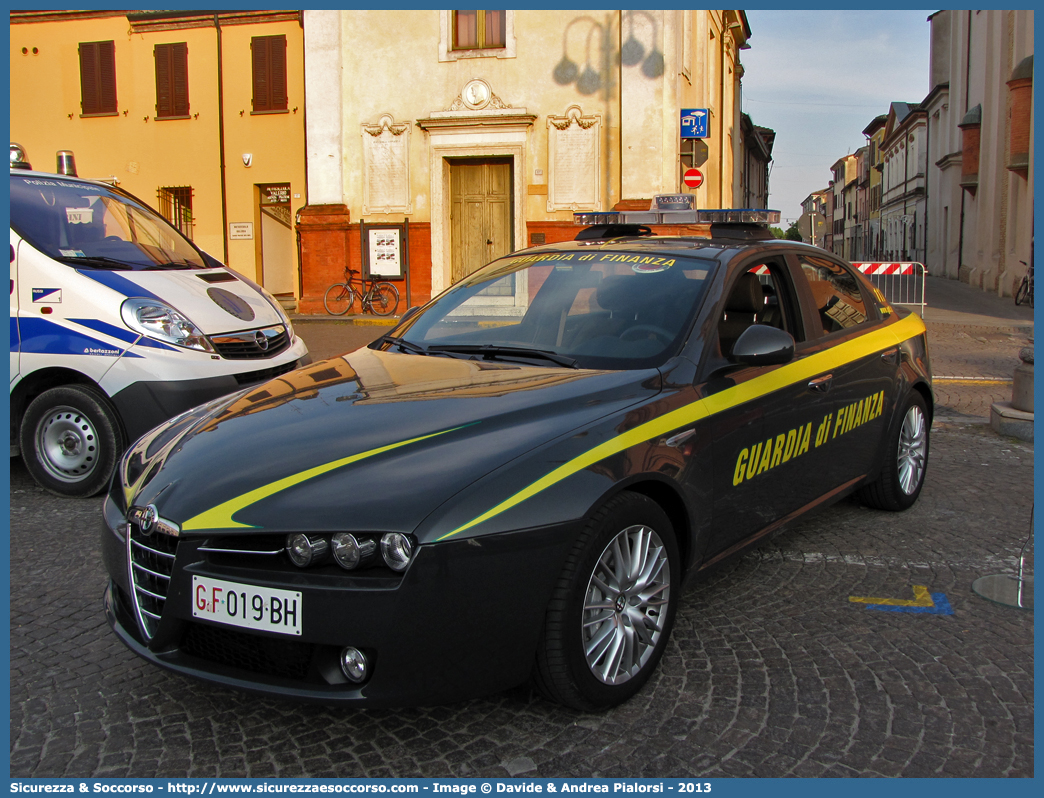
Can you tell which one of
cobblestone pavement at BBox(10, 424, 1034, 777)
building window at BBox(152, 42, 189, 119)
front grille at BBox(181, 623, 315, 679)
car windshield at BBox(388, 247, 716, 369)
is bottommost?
cobblestone pavement at BBox(10, 424, 1034, 777)

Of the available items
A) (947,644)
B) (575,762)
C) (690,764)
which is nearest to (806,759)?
(690,764)

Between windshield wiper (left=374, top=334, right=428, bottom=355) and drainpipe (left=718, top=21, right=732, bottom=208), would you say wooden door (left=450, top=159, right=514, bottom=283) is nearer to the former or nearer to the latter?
drainpipe (left=718, top=21, right=732, bottom=208)

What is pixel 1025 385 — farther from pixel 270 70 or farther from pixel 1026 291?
pixel 270 70

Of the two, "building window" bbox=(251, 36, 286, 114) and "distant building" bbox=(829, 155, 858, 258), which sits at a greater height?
"distant building" bbox=(829, 155, 858, 258)

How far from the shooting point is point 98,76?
80.0ft

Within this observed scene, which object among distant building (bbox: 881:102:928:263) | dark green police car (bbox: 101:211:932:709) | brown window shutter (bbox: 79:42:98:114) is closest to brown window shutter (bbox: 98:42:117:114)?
brown window shutter (bbox: 79:42:98:114)

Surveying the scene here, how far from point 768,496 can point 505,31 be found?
18233mm

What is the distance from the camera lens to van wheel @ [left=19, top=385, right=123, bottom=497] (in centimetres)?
534

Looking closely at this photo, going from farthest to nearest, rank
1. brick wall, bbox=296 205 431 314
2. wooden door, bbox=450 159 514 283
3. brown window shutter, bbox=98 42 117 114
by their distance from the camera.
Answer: brown window shutter, bbox=98 42 117 114, wooden door, bbox=450 159 514 283, brick wall, bbox=296 205 431 314

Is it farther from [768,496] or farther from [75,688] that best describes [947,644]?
[75,688]

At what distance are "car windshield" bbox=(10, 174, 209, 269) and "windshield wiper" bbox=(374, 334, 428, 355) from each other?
2.28 metres

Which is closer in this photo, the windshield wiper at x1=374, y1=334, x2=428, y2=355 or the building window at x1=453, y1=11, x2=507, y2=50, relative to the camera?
the windshield wiper at x1=374, y1=334, x2=428, y2=355

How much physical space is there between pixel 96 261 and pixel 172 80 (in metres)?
20.9

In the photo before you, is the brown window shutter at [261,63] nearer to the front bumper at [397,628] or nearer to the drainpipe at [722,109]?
the drainpipe at [722,109]
